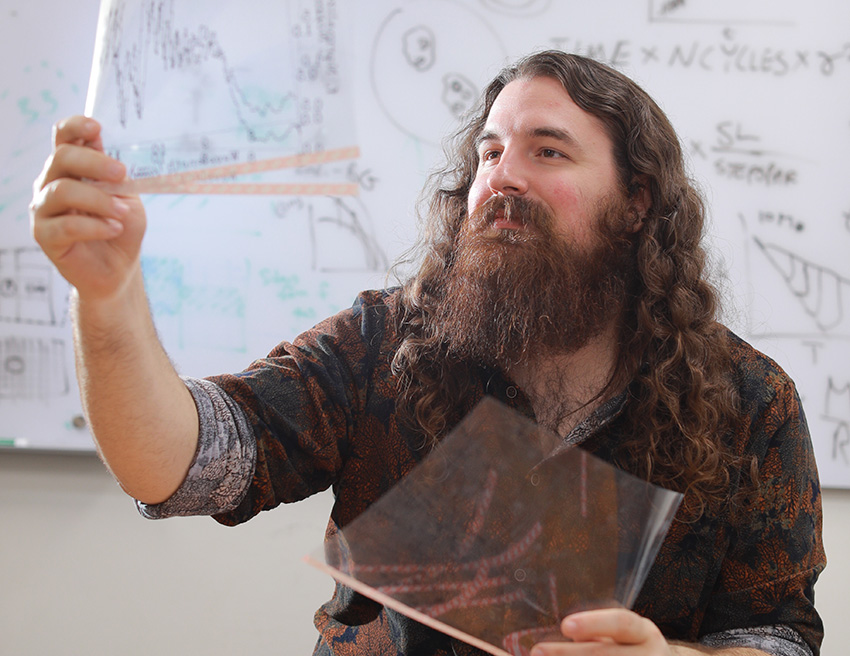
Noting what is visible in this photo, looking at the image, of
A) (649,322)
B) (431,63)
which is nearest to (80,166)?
(649,322)

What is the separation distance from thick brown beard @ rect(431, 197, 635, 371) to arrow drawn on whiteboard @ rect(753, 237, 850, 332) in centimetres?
75

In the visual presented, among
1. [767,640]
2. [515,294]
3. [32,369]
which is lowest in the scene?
[767,640]

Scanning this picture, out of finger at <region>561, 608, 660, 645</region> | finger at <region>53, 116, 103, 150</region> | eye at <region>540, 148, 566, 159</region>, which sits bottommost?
finger at <region>561, 608, 660, 645</region>

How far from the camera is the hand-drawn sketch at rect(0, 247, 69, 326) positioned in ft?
5.49

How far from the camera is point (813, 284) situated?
1645 mm

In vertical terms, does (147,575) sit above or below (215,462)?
below

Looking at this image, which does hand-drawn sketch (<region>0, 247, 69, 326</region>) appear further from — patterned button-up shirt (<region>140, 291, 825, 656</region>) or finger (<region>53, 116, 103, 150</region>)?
finger (<region>53, 116, 103, 150</region>)

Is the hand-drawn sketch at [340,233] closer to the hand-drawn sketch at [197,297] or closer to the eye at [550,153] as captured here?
the hand-drawn sketch at [197,297]

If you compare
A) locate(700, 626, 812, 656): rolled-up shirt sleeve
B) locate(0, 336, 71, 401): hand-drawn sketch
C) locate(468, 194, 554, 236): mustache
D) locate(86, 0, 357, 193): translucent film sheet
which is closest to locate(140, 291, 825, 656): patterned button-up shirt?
locate(700, 626, 812, 656): rolled-up shirt sleeve

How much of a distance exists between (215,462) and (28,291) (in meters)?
1.08

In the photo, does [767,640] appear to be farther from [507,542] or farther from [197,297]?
[197,297]

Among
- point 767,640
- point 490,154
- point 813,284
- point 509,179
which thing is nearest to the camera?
point 767,640

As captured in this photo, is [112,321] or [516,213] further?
[516,213]

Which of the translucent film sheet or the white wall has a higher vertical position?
the translucent film sheet
